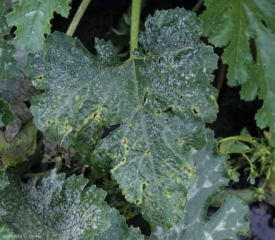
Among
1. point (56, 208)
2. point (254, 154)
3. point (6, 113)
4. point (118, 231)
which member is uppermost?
point (6, 113)

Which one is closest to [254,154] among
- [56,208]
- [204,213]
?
[204,213]

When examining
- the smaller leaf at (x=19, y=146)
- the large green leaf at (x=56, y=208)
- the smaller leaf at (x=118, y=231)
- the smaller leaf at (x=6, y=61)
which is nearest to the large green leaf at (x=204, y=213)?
the smaller leaf at (x=118, y=231)

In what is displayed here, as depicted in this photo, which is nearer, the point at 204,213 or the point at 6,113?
the point at 6,113

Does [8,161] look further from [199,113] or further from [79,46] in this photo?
[199,113]

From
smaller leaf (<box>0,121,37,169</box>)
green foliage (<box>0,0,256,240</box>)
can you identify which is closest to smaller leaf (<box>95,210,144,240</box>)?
green foliage (<box>0,0,256,240</box>)

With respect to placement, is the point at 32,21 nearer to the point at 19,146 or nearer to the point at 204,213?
the point at 19,146
